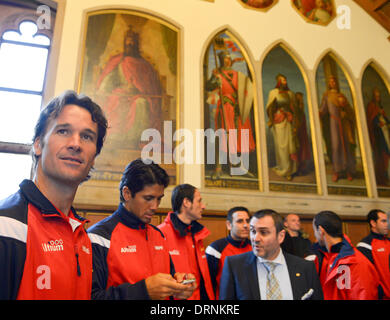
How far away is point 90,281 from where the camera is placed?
4.82 ft

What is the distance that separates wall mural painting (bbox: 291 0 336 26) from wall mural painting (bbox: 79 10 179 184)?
148 inches

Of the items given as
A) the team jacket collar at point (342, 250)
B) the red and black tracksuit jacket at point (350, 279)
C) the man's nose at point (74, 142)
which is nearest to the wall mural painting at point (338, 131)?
the team jacket collar at point (342, 250)

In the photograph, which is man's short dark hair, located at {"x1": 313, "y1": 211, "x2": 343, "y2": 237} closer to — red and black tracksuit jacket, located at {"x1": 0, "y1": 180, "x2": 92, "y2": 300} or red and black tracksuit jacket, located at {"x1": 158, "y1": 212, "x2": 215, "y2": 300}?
red and black tracksuit jacket, located at {"x1": 158, "y1": 212, "x2": 215, "y2": 300}

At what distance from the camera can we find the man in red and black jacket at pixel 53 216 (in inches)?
44.7

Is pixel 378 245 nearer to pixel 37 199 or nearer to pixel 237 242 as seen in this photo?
pixel 237 242

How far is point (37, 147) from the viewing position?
1.52m

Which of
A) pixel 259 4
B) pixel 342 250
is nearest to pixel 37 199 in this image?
pixel 342 250

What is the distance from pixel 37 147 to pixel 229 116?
5.83m

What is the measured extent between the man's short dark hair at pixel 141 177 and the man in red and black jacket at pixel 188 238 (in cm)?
122

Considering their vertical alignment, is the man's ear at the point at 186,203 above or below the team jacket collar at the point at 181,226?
above

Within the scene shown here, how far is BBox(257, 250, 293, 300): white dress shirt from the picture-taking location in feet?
8.25

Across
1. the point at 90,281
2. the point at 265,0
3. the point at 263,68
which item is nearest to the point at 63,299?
the point at 90,281

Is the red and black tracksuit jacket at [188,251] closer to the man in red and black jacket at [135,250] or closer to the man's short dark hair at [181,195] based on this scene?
the man's short dark hair at [181,195]

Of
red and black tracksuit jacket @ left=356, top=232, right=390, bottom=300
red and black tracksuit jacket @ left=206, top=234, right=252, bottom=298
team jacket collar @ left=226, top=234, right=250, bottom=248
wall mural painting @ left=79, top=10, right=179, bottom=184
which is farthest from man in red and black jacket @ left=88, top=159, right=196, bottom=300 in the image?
wall mural painting @ left=79, top=10, right=179, bottom=184
